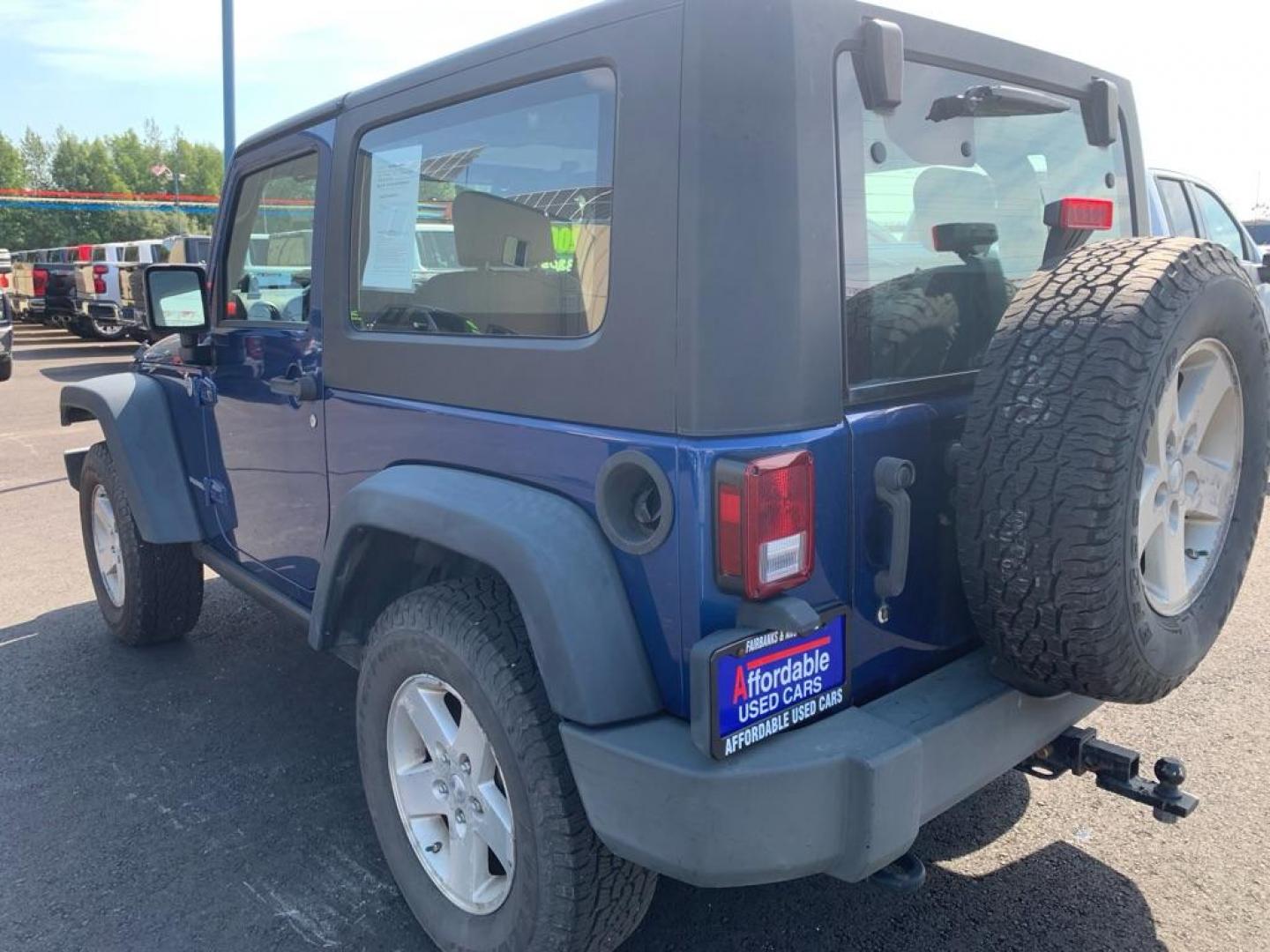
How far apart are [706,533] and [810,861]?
608 mm

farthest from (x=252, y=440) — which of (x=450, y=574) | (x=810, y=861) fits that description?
(x=810, y=861)

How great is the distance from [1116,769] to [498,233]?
1871 millimetres

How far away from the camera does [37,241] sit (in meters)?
66.5

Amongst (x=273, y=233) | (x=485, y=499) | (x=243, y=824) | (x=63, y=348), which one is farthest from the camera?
(x=63, y=348)

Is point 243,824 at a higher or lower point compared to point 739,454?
lower

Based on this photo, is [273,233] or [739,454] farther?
[273,233]

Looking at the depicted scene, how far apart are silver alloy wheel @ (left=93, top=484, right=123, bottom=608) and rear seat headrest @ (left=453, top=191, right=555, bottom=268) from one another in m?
2.68

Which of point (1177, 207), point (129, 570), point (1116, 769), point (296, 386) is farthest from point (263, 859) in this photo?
point (1177, 207)

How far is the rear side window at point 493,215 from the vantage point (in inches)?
80.5

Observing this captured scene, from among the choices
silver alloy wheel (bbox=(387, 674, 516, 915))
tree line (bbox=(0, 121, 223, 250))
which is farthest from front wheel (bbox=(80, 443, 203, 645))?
tree line (bbox=(0, 121, 223, 250))

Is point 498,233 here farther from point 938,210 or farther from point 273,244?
point 273,244

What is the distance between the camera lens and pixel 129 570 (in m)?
4.15

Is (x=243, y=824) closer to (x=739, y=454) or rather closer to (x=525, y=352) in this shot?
(x=525, y=352)

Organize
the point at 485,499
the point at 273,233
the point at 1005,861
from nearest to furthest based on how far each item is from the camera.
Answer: the point at 485,499 < the point at 1005,861 < the point at 273,233
